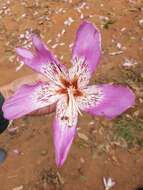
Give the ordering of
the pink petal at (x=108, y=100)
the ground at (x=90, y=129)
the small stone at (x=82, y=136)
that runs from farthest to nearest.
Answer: the small stone at (x=82, y=136)
the ground at (x=90, y=129)
the pink petal at (x=108, y=100)

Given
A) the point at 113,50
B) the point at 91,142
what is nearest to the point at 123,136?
the point at 91,142

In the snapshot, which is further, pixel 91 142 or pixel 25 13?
pixel 25 13

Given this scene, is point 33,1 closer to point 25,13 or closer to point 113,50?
point 25,13

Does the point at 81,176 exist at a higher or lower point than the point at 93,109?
lower

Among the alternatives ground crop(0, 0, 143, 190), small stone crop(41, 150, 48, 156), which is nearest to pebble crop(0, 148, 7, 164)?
ground crop(0, 0, 143, 190)

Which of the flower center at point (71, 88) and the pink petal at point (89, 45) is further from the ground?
the pink petal at point (89, 45)

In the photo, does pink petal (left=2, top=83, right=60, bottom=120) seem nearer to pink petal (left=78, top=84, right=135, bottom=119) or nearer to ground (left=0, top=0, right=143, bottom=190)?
pink petal (left=78, top=84, right=135, bottom=119)

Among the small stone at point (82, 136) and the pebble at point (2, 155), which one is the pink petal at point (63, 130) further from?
the pebble at point (2, 155)

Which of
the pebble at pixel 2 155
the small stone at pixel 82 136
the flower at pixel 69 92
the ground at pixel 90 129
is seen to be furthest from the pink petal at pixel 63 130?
the pebble at pixel 2 155
